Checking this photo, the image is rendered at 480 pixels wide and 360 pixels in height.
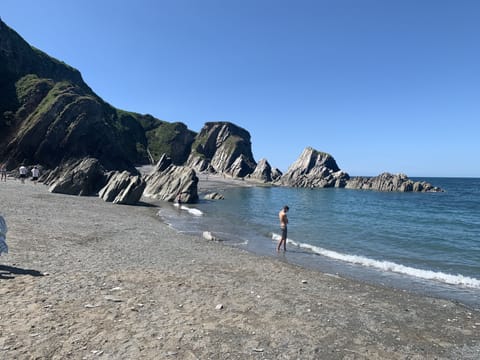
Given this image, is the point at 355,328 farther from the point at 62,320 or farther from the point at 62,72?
the point at 62,72

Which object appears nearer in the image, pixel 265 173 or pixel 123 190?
pixel 123 190

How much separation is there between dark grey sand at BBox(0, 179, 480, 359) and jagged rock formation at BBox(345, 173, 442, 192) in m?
130

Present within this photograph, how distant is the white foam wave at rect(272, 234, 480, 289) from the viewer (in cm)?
1548

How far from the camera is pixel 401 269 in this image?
17469mm

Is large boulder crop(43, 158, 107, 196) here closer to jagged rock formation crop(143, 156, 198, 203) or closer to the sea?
jagged rock formation crop(143, 156, 198, 203)

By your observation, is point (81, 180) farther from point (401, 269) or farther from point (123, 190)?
point (401, 269)

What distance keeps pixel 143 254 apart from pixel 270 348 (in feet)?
31.2

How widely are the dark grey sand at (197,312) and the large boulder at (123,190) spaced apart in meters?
24.0

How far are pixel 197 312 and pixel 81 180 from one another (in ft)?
130

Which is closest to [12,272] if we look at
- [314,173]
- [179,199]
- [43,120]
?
[179,199]

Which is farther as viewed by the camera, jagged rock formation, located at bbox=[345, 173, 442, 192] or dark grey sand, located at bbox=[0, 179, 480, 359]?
jagged rock formation, located at bbox=[345, 173, 442, 192]

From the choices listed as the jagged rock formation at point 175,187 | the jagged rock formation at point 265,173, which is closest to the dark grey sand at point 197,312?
the jagged rock formation at point 175,187

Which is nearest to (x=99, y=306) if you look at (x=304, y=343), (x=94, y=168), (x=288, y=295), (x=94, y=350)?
(x=94, y=350)

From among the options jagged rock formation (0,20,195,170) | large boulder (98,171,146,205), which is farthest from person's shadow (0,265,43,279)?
jagged rock formation (0,20,195,170)
